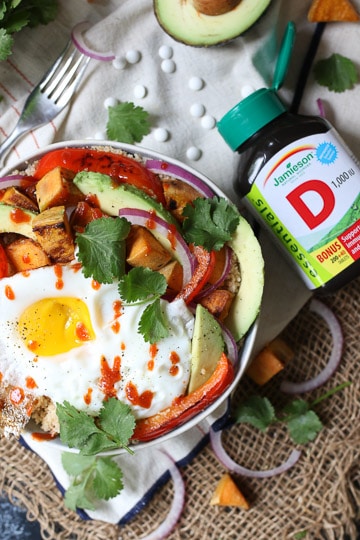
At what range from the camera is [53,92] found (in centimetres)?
295

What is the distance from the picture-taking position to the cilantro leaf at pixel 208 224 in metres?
2.38

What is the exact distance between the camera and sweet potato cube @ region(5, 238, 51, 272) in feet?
7.70

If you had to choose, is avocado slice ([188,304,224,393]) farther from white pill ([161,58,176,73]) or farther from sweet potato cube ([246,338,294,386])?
white pill ([161,58,176,73])

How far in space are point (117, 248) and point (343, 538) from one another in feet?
5.70

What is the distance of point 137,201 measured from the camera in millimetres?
2299

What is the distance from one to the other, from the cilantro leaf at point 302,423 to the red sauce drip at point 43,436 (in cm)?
109

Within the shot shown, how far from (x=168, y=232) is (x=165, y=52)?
1032 millimetres

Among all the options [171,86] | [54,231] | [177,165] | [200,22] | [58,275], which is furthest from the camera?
[171,86]

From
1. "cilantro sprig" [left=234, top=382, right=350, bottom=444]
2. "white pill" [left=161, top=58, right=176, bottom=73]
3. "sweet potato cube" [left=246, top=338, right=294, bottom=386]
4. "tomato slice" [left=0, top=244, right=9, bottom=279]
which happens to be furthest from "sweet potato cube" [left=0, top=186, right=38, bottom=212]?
"cilantro sprig" [left=234, top=382, right=350, bottom=444]

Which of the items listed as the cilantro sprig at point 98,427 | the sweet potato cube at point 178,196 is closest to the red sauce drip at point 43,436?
the cilantro sprig at point 98,427

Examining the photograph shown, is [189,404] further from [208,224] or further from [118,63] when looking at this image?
[118,63]

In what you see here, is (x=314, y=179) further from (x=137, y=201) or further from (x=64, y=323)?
(x=64, y=323)

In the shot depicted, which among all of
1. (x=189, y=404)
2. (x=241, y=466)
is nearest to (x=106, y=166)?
(x=189, y=404)

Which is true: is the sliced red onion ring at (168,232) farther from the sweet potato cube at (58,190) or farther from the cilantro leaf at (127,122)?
the cilantro leaf at (127,122)
